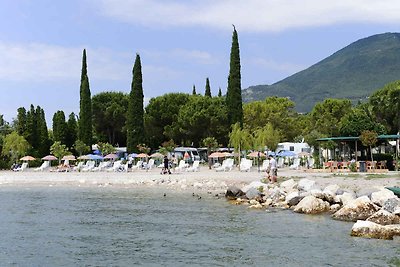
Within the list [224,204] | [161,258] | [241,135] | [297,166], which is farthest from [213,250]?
[241,135]

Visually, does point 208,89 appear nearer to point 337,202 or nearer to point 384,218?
point 337,202

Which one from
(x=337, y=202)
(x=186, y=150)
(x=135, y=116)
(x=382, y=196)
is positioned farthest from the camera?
(x=186, y=150)

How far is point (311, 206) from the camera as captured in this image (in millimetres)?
19688

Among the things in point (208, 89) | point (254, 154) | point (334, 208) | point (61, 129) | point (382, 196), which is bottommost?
point (334, 208)

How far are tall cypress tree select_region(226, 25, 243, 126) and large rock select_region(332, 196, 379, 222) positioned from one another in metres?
33.9

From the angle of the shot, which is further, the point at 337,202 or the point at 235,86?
the point at 235,86

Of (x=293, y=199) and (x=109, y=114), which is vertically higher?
(x=109, y=114)

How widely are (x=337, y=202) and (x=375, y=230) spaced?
638 cm

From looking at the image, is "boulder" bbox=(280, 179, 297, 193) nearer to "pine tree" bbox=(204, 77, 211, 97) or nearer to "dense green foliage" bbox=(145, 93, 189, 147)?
"dense green foliage" bbox=(145, 93, 189, 147)

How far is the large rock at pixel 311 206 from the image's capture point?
19.6 metres

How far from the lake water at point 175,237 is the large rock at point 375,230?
0.32m

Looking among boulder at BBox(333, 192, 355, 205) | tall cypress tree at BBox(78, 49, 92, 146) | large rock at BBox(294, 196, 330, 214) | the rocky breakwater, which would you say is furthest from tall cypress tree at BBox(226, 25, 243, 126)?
large rock at BBox(294, 196, 330, 214)

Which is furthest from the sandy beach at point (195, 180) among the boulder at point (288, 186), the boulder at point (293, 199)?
the boulder at point (293, 199)

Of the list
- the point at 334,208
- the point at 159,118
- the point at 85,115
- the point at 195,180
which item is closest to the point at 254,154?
the point at 195,180
